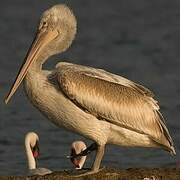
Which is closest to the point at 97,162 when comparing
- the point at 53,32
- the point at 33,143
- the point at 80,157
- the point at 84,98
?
the point at 84,98

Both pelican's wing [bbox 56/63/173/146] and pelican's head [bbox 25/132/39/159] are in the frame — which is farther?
pelican's head [bbox 25/132/39/159]

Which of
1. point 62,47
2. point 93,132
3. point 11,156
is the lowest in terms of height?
point 11,156

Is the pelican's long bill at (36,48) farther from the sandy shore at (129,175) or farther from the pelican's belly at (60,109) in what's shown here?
the sandy shore at (129,175)

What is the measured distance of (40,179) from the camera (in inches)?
467

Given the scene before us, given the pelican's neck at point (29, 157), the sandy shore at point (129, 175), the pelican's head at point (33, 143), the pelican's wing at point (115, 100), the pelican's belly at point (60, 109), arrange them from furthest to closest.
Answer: the pelican's head at point (33, 143) < the pelican's neck at point (29, 157) < the pelican's wing at point (115, 100) < the pelican's belly at point (60, 109) < the sandy shore at point (129, 175)

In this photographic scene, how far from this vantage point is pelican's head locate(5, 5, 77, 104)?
1246 cm

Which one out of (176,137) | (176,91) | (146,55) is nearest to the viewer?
(176,137)

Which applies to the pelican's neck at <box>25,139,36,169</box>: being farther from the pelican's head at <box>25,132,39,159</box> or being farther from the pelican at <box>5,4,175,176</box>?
the pelican at <box>5,4,175,176</box>

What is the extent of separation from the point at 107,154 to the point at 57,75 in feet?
18.4

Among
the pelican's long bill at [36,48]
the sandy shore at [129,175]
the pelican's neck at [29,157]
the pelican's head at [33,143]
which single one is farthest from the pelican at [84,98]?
the pelican's head at [33,143]

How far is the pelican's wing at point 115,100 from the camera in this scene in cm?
1218

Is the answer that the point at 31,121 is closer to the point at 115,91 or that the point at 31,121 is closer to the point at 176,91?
the point at 176,91

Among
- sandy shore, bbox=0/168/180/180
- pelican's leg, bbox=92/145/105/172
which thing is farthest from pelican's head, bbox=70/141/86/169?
sandy shore, bbox=0/168/180/180

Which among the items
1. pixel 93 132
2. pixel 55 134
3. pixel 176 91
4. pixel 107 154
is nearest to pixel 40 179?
pixel 93 132
